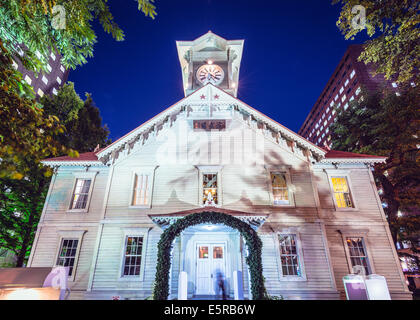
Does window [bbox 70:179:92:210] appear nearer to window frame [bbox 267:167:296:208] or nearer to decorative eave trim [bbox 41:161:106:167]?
decorative eave trim [bbox 41:161:106:167]

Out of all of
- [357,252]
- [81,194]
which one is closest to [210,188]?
[81,194]

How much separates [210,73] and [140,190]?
42.5 feet

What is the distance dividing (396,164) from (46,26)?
2144 centimetres

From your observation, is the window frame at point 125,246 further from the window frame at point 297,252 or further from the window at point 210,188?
the window frame at point 297,252

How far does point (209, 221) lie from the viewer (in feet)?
28.6

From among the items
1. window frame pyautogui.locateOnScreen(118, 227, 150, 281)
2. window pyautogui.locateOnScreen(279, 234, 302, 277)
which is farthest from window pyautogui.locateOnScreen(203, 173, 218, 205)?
window pyautogui.locateOnScreen(279, 234, 302, 277)

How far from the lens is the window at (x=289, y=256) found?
→ 34.4 feet

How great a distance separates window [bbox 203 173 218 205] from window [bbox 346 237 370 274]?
7.67m

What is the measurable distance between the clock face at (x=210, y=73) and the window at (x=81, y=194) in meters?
13.0

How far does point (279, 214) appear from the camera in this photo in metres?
11.4

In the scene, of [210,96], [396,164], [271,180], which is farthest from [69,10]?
[396,164]

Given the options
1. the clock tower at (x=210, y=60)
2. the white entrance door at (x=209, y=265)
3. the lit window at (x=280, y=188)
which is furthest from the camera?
the clock tower at (x=210, y=60)

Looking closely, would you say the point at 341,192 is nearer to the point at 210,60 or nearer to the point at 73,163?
the point at 210,60

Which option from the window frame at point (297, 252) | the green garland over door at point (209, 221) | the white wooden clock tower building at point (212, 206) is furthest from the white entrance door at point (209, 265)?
the green garland over door at point (209, 221)
